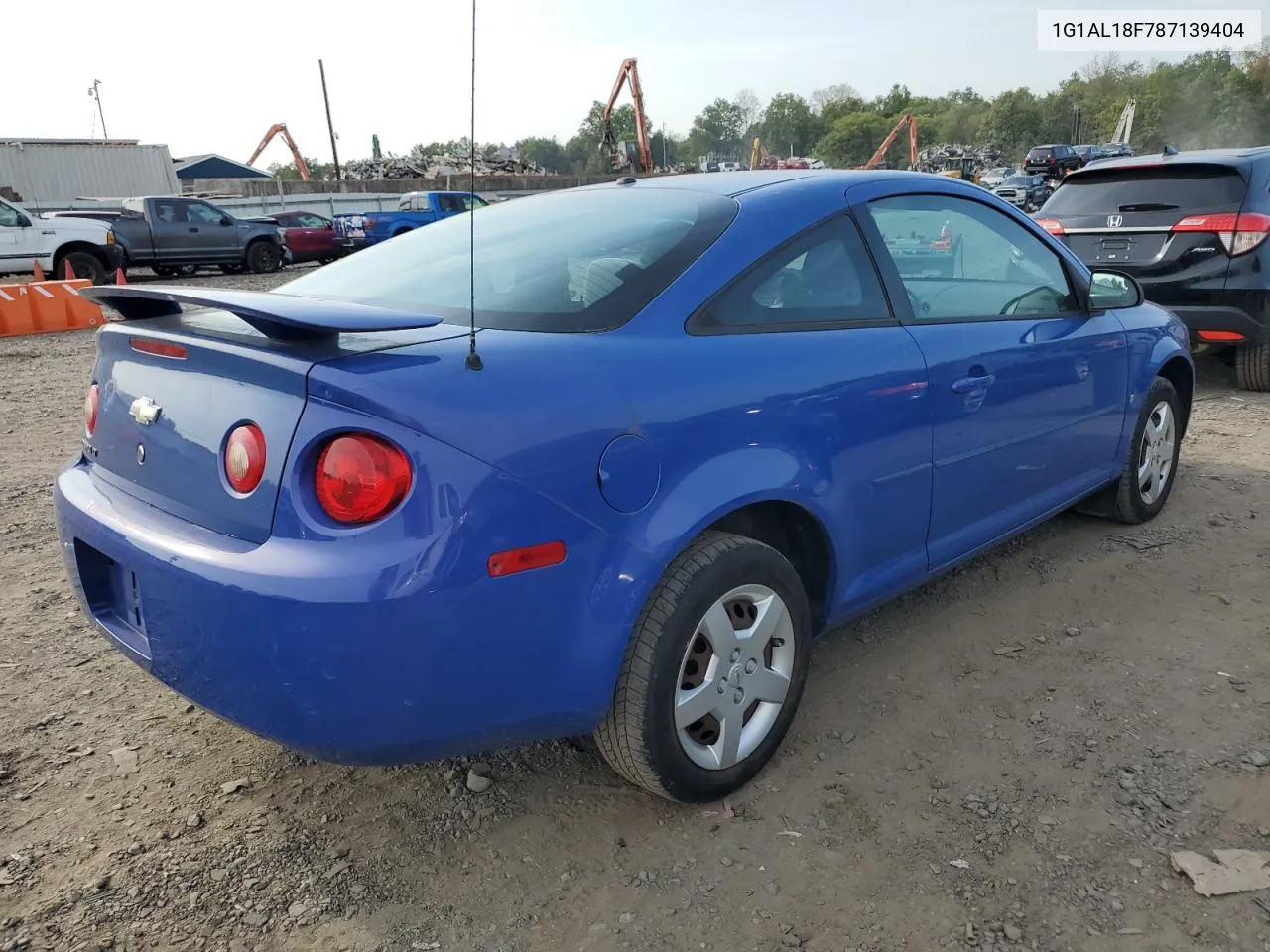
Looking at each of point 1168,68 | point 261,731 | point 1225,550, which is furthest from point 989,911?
point 1168,68

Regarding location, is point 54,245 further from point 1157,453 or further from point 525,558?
point 525,558

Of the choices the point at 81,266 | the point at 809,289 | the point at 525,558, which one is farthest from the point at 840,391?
the point at 81,266

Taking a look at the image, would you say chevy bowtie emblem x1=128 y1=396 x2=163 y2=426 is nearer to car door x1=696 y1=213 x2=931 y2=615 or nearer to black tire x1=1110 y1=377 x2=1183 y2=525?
car door x1=696 y1=213 x2=931 y2=615

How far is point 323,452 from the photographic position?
5.86ft

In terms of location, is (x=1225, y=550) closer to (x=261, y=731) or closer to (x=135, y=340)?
(x=261, y=731)

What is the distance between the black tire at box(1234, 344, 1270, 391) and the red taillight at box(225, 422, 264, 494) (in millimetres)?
6757

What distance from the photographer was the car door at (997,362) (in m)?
2.84

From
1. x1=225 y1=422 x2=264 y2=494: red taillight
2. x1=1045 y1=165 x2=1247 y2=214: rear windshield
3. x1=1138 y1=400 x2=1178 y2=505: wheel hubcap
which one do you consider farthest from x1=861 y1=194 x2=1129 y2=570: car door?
x1=1045 y1=165 x2=1247 y2=214: rear windshield

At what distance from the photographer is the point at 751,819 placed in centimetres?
231

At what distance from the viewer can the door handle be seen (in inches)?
111

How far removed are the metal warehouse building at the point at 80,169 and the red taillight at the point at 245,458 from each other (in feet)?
115

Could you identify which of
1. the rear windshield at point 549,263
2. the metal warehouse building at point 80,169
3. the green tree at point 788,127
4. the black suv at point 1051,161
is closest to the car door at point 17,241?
the rear windshield at point 549,263

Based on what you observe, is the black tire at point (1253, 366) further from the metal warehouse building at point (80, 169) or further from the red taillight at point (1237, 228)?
the metal warehouse building at point (80, 169)

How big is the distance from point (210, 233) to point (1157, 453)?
1822 cm
